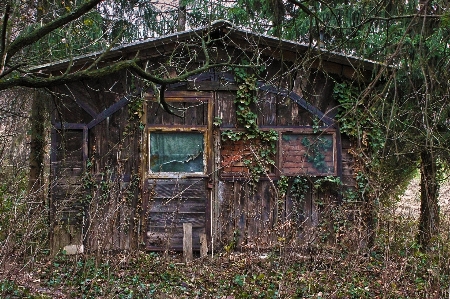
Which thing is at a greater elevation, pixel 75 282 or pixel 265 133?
pixel 265 133

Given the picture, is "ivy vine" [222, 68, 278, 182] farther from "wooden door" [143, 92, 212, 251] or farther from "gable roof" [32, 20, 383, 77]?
"gable roof" [32, 20, 383, 77]

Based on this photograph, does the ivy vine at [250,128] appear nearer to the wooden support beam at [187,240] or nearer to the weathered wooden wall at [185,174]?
the weathered wooden wall at [185,174]

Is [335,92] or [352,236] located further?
[335,92]

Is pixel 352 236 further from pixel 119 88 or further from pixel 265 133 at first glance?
pixel 119 88

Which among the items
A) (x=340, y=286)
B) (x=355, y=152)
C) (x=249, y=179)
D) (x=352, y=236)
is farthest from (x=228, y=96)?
(x=340, y=286)

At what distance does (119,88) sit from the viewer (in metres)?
9.17

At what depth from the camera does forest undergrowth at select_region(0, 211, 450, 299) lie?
6.07 meters

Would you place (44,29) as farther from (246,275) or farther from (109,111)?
(109,111)

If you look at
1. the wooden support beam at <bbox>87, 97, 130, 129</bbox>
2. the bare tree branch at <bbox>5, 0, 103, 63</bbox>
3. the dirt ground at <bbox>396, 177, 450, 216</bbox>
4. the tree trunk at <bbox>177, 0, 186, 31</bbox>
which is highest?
the tree trunk at <bbox>177, 0, 186, 31</bbox>

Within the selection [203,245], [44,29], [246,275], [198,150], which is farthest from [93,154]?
[44,29]

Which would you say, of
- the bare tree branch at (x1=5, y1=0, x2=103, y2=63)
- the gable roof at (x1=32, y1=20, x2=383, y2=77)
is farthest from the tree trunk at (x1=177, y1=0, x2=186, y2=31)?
the bare tree branch at (x1=5, y1=0, x2=103, y2=63)

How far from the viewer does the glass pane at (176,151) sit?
915 centimetres

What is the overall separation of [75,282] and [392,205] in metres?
4.34

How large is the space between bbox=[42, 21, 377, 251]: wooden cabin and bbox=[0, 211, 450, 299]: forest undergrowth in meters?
0.92
